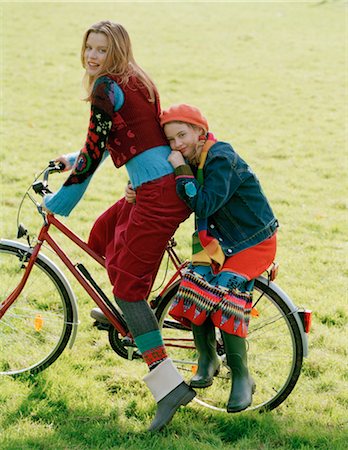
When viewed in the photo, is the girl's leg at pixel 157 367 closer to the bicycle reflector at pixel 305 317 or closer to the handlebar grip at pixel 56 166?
the bicycle reflector at pixel 305 317

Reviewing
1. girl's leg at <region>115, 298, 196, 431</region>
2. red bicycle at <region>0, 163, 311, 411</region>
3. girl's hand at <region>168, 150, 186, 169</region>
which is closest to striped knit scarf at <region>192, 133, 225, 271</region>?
girl's hand at <region>168, 150, 186, 169</region>

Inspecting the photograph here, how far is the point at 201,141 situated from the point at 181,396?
4.26ft

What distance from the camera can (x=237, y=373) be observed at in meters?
3.86

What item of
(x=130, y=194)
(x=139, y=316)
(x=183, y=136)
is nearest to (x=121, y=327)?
(x=139, y=316)

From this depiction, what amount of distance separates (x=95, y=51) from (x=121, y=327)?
58.1 inches

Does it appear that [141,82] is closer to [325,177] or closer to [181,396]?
[181,396]

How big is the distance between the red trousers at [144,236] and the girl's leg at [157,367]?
9 cm

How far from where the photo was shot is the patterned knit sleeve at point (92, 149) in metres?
3.61

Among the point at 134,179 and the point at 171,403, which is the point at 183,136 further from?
the point at 171,403

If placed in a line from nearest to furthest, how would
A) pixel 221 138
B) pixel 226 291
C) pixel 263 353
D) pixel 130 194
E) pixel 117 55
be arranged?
pixel 117 55 → pixel 226 291 → pixel 130 194 → pixel 263 353 → pixel 221 138

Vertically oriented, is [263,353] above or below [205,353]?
below

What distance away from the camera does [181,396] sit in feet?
12.7

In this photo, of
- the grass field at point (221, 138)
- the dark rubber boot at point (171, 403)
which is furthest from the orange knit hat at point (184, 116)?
the grass field at point (221, 138)

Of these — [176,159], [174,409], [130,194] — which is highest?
[176,159]
